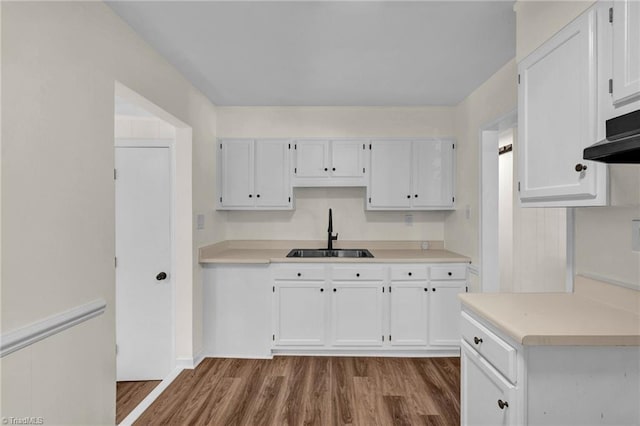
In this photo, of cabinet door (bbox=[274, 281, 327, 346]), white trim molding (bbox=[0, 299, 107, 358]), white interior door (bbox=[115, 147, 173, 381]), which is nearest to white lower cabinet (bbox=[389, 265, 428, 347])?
cabinet door (bbox=[274, 281, 327, 346])

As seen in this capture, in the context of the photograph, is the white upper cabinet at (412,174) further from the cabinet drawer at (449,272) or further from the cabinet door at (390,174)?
the cabinet drawer at (449,272)

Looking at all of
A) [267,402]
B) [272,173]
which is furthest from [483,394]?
[272,173]

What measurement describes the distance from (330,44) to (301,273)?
6.45ft

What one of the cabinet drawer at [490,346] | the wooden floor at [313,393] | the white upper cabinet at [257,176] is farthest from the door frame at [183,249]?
the cabinet drawer at [490,346]

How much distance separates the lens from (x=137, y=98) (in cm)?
223

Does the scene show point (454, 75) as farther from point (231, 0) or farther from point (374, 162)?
point (231, 0)

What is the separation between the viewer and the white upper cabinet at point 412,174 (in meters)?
3.53

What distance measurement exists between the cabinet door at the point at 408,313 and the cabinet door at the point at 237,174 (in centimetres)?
Result: 175

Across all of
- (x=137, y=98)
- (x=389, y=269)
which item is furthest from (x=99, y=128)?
(x=389, y=269)

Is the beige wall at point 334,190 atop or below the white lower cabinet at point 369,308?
atop

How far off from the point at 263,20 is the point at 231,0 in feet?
0.74

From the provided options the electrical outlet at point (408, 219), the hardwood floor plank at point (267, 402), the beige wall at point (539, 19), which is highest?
the beige wall at point (539, 19)

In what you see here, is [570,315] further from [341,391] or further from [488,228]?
[341,391]

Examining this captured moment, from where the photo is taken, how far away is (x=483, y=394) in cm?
151
